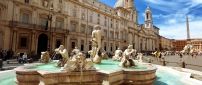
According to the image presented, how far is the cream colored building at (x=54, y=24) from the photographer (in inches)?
880

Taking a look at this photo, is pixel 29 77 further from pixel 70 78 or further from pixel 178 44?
pixel 178 44

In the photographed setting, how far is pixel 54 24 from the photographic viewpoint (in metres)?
28.6

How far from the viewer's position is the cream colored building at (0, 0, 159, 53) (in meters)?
22.4

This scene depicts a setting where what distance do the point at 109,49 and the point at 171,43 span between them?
97532mm

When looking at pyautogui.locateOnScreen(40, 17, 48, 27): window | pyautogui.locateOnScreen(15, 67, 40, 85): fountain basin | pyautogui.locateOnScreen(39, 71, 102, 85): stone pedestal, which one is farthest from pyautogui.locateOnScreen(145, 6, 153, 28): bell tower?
pyautogui.locateOnScreen(15, 67, 40, 85): fountain basin

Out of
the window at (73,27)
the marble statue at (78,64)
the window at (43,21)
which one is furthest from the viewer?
the window at (73,27)

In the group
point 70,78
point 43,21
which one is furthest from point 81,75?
point 43,21

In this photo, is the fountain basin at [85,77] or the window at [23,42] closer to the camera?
the fountain basin at [85,77]

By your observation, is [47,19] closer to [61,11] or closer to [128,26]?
[61,11]

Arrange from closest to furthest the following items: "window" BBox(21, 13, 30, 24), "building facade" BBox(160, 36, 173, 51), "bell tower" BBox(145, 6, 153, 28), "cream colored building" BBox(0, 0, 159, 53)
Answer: "cream colored building" BBox(0, 0, 159, 53), "window" BBox(21, 13, 30, 24), "bell tower" BBox(145, 6, 153, 28), "building facade" BBox(160, 36, 173, 51)

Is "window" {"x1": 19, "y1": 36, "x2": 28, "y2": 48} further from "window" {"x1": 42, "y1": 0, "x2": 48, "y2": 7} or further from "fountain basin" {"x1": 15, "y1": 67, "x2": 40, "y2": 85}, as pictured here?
"fountain basin" {"x1": 15, "y1": 67, "x2": 40, "y2": 85}

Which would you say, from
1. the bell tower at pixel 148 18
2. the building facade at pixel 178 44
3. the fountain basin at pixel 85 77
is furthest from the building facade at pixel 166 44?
the fountain basin at pixel 85 77

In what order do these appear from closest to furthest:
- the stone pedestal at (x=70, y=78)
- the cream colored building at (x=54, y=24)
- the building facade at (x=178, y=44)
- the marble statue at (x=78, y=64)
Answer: the stone pedestal at (x=70, y=78) < the marble statue at (x=78, y=64) < the cream colored building at (x=54, y=24) < the building facade at (x=178, y=44)

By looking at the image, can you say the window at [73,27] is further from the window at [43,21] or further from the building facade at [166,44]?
the building facade at [166,44]
